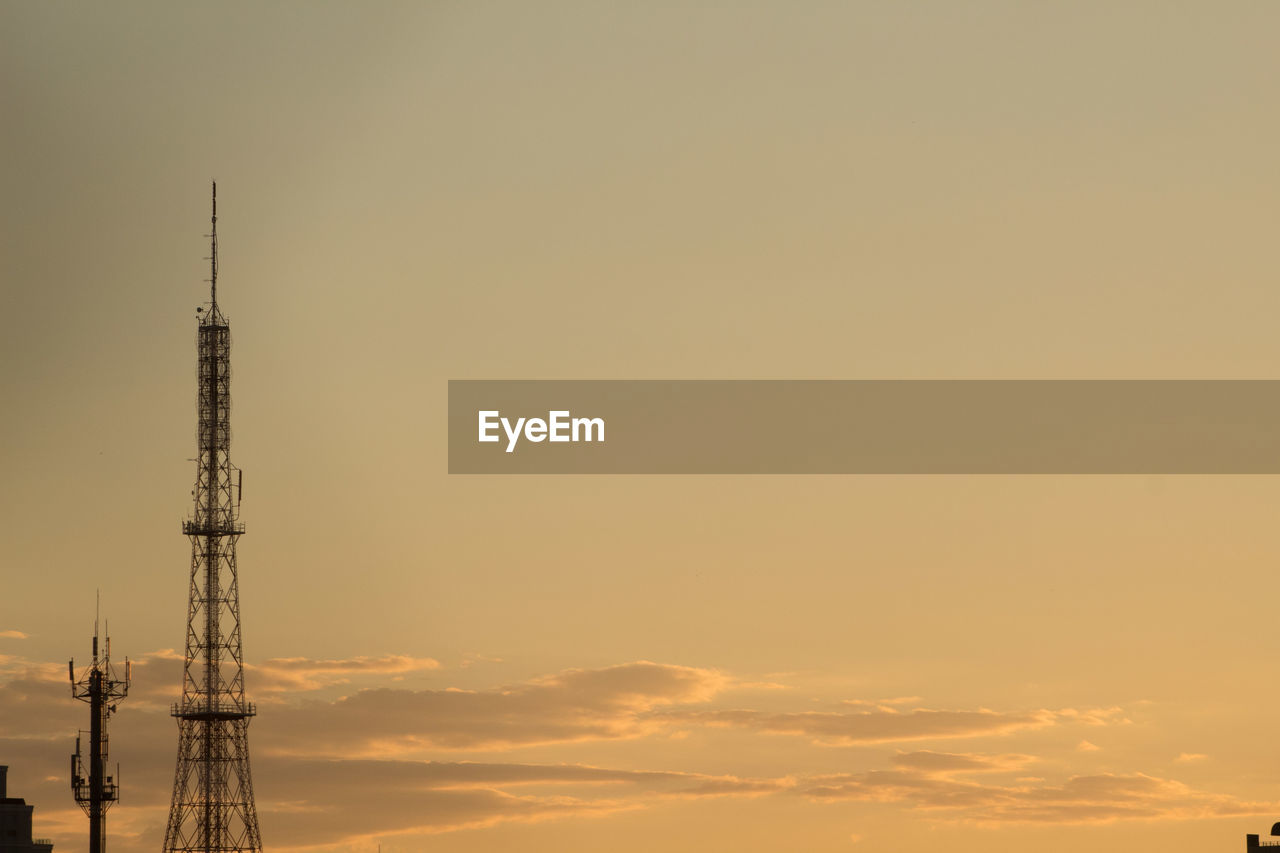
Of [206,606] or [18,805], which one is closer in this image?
[206,606]

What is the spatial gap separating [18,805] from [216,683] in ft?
142

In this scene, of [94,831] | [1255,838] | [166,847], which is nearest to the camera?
[166,847]

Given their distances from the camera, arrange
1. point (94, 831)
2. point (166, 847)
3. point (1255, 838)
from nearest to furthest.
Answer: point (166, 847)
point (94, 831)
point (1255, 838)

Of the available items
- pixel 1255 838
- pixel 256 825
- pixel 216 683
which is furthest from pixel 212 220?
pixel 1255 838

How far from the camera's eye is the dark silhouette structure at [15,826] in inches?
6954

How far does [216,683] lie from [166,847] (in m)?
13.5

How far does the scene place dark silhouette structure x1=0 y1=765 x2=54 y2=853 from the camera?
579 ft

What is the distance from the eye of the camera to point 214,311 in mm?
149250

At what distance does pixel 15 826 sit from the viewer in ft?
586

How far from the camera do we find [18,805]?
180 metres

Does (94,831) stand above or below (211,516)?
below

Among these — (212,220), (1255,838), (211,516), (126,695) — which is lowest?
(1255,838)

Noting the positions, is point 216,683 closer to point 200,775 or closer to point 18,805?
point 200,775

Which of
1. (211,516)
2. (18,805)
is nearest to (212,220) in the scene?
(211,516)
